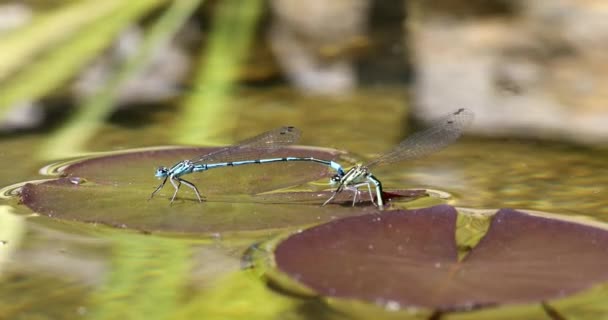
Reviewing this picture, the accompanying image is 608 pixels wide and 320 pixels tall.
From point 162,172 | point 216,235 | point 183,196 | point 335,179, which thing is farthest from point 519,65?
point 216,235

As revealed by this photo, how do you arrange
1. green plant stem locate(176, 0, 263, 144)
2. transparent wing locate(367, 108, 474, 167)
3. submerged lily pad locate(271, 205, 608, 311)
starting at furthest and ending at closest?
1. green plant stem locate(176, 0, 263, 144)
2. transparent wing locate(367, 108, 474, 167)
3. submerged lily pad locate(271, 205, 608, 311)

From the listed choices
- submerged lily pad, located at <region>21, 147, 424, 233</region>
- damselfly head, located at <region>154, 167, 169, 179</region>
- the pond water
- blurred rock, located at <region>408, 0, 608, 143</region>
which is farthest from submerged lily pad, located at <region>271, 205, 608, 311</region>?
blurred rock, located at <region>408, 0, 608, 143</region>

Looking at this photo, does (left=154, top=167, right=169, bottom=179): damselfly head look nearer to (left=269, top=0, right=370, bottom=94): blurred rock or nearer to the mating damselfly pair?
the mating damselfly pair

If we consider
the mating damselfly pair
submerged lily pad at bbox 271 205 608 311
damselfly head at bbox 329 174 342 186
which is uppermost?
submerged lily pad at bbox 271 205 608 311

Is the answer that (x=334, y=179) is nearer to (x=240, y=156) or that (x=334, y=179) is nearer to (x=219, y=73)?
(x=240, y=156)

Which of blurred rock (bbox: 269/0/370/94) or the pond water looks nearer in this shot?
the pond water

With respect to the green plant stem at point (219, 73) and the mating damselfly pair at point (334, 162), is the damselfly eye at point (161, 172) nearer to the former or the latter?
the mating damselfly pair at point (334, 162)

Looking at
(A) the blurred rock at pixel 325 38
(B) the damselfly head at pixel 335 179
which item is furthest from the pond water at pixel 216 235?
(A) the blurred rock at pixel 325 38
